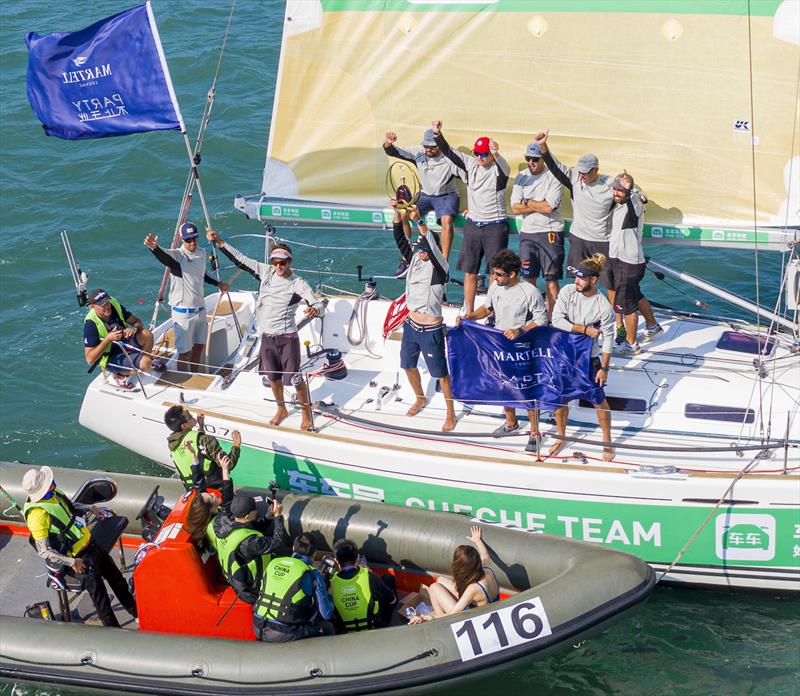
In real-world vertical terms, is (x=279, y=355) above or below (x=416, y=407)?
above

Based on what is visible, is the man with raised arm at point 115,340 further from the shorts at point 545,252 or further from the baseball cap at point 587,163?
the baseball cap at point 587,163

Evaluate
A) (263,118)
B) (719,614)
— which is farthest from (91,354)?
(263,118)

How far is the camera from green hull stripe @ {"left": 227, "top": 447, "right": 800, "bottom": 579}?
895cm

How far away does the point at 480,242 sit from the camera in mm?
10586

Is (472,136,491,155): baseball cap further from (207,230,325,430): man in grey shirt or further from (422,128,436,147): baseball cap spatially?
(207,230,325,430): man in grey shirt

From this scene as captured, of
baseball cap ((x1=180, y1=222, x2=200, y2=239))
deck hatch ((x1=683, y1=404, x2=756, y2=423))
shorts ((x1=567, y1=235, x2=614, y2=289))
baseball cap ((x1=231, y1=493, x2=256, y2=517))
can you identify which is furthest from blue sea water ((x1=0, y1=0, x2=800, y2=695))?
baseball cap ((x1=180, y1=222, x2=200, y2=239))

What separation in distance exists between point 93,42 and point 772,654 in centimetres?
773

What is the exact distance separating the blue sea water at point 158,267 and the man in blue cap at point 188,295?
1481mm

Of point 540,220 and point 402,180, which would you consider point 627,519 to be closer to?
point 540,220

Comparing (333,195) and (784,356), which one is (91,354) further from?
(784,356)

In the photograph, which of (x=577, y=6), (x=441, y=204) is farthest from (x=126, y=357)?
(x=577, y=6)

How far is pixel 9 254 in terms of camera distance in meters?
15.8

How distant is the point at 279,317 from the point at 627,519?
11.3 ft

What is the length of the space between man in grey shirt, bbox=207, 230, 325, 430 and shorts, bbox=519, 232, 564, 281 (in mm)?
2051
